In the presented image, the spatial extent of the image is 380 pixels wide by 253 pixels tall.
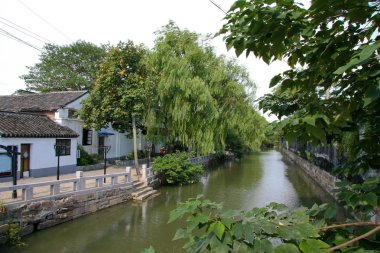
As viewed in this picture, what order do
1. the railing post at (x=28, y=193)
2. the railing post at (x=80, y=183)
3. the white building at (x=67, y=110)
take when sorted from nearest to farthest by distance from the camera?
1. the railing post at (x=28, y=193)
2. the railing post at (x=80, y=183)
3. the white building at (x=67, y=110)

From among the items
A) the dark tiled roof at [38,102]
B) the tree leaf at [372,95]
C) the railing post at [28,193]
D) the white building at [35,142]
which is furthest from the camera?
the dark tiled roof at [38,102]

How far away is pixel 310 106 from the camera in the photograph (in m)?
1.62

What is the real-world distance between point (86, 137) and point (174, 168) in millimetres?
6256

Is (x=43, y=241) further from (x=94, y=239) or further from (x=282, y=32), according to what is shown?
(x=282, y=32)

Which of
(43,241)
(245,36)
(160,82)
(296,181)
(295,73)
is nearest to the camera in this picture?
(245,36)

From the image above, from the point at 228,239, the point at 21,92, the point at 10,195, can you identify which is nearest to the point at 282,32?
the point at 228,239

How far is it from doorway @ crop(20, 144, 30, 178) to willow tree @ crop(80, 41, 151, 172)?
2.74m

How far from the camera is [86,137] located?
58.0 ft

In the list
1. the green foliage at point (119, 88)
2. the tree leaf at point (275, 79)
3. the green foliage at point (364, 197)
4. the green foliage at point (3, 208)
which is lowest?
the green foliage at point (3, 208)

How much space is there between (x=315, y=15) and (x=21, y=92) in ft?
73.7

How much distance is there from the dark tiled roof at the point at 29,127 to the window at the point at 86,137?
9.82 feet

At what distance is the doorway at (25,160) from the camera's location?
12.0 meters

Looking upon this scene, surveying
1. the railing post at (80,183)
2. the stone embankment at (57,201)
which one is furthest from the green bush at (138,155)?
the railing post at (80,183)

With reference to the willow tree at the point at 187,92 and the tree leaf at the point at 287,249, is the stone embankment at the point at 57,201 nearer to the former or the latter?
the willow tree at the point at 187,92
